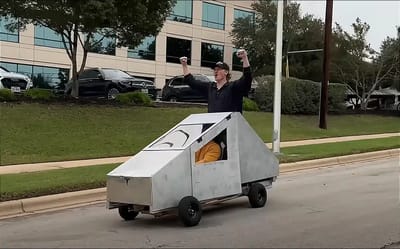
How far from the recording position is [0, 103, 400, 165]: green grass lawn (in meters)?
15.3

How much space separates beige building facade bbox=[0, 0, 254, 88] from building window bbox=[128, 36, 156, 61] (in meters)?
0.09

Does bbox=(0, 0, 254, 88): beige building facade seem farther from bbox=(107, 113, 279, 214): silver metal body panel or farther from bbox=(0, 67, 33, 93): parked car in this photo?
bbox=(107, 113, 279, 214): silver metal body panel

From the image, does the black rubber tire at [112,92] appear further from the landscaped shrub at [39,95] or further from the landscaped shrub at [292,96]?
the landscaped shrub at [292,96]

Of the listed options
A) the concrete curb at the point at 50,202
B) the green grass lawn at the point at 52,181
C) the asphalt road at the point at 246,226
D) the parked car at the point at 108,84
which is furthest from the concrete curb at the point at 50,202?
the parked car at the point at 108,84

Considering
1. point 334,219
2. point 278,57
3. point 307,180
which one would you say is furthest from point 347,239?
point 278,57

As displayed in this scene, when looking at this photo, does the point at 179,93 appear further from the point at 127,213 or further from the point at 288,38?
the point at 288,38

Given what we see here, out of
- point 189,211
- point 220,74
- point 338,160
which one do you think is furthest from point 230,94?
point 338,160

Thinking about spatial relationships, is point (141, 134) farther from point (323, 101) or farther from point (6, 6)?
point (323, 101)

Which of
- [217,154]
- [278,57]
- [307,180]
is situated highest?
[278,57]

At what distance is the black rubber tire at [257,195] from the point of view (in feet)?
28.1

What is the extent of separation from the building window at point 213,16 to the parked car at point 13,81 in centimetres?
3191

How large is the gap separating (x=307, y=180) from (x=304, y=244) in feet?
19.9

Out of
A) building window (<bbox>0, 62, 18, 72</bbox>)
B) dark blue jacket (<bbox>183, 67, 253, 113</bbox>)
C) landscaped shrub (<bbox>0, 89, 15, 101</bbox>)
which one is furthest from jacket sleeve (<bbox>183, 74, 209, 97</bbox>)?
building window (<bbox>0, 62, 18, 72</bbox>)

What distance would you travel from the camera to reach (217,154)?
792cm
